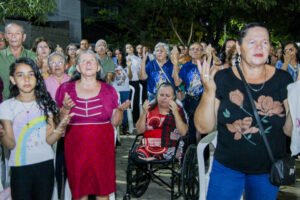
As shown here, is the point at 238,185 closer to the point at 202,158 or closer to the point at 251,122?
the point at 251,122

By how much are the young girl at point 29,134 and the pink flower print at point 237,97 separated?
138 centimetres

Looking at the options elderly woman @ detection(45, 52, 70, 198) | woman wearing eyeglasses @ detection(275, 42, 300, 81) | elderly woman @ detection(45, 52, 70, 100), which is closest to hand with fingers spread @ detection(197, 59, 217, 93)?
elderly woman @ detection(45, 52, 70, 198)

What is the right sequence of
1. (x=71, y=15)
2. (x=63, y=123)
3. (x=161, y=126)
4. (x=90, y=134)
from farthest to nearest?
(x=71, y=15)
(x=161, y=126)
(x=90, y=134)
(x=63, y=123)

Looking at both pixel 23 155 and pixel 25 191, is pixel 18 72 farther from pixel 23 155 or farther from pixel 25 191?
pixel 25 191

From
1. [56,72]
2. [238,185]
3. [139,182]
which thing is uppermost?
[56,72]

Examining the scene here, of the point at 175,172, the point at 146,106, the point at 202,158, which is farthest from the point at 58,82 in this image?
the point at 202,158

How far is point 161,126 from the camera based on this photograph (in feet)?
18.2

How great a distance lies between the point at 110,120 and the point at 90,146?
307 millimetres

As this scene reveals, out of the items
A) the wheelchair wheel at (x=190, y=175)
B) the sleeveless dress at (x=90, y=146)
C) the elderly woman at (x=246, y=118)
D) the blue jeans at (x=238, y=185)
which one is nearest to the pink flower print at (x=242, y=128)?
the elderly woman at (x=246, y=118)

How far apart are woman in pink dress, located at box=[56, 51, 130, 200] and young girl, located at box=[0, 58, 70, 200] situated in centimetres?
31

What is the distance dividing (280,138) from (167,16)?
18.0m

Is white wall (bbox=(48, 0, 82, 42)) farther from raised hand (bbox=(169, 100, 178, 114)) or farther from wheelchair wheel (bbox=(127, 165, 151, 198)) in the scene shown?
raised hand (bbox=(169, 100, 178, 114))

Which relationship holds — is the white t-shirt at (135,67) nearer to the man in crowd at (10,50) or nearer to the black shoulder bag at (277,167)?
the man in crowd at (10,50)

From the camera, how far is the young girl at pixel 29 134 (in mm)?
3760
